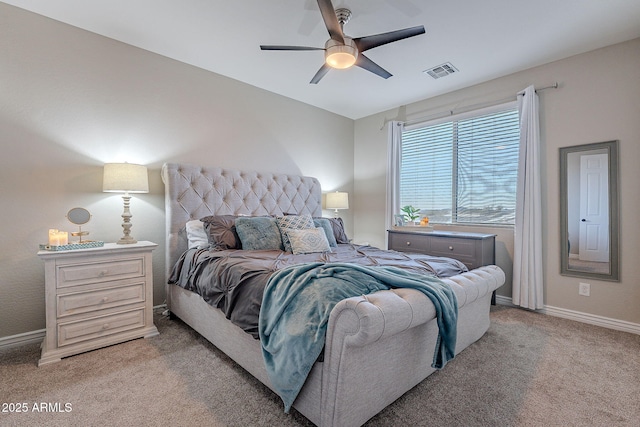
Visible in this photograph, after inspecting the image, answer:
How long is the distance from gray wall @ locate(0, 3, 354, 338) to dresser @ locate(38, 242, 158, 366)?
52 centimetres

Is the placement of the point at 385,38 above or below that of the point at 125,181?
above

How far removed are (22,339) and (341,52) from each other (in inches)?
133

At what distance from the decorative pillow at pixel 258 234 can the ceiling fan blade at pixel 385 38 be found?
5.77 ft

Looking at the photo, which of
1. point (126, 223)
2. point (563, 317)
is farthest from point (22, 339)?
point (563, 317)

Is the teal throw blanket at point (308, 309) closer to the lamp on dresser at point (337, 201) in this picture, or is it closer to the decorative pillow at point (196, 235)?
the decorative pillow at point (196, 235)

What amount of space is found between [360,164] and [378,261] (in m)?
3.11

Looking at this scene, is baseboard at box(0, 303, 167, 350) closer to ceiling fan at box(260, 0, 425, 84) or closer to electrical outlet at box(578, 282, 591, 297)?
ceiling fan at box(260, 0, 425, 84)

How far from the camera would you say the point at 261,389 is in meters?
1.81

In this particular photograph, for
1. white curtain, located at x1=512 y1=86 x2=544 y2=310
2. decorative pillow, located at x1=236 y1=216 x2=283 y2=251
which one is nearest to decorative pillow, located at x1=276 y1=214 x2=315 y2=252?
decorative pillow, located at x1=236 y1=216 x2=283 y2=251

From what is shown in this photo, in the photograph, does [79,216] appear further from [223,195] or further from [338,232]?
[338,232]

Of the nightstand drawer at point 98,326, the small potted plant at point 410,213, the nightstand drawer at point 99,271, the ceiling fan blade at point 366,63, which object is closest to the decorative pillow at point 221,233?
the nightstand drawer at point 99,271

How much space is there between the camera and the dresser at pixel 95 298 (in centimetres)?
217

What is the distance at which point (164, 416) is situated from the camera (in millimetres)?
1575

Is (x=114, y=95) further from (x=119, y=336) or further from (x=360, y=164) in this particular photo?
(x=360, y=164)
